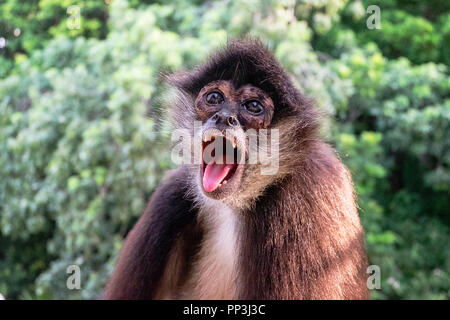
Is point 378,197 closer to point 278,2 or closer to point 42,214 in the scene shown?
point 278,2

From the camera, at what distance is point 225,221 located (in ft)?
10.4

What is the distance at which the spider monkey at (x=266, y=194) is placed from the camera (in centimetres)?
267

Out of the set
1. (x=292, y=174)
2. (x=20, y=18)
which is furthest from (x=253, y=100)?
(x=20, y=18)

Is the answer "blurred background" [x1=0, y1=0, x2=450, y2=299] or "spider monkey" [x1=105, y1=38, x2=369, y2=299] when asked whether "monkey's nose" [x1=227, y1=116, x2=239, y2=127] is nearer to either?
"spider monkey" [x1=105, y1=38, x2=369, y2=299]

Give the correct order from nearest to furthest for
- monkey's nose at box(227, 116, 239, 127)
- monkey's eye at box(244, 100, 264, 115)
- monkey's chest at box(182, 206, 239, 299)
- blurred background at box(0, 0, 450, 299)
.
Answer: monkey's nose at box(227, 116, 239, 127) < monkey's eye at box(244, 100, 264, 115) < monkey's chest at box(182, 206, 239, 299) < blurred background at box(0, 0, 450, 299)

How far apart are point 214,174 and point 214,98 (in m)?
Result: 0.46

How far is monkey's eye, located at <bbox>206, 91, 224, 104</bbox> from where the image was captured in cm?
282
